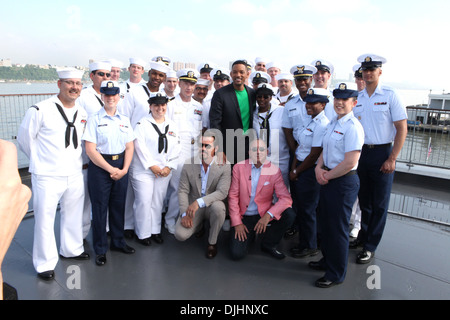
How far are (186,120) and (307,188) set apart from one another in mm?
1748

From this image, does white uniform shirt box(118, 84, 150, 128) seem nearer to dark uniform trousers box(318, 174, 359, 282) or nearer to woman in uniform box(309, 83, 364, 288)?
woman in uniform box(309, 83, 364, 288)

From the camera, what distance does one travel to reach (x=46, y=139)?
2.89 meters

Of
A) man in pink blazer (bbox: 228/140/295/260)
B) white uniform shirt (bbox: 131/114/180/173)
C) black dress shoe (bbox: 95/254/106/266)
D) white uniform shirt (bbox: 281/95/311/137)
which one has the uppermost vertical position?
white uniform shirt (bbox: 281/95/311/137)

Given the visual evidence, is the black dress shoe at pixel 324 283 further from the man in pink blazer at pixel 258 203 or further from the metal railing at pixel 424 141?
the metal railing at pixel 424 141

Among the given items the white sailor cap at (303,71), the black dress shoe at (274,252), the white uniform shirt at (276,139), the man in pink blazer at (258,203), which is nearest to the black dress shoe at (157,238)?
the man in pink blazer at (258,203)

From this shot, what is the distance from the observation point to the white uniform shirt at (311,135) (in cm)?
321

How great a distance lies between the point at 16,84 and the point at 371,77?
24.3 m

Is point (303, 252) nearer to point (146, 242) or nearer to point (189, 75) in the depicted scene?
point (146, 242)

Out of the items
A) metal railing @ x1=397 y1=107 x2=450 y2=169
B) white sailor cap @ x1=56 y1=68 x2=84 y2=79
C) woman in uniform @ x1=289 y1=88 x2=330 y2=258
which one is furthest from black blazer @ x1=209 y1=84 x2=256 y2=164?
metal railing @ x1=397 y1=107 x2=450 y2=169

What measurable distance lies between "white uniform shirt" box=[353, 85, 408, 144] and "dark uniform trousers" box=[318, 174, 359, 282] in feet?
2.47

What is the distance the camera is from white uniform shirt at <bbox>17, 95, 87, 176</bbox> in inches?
112

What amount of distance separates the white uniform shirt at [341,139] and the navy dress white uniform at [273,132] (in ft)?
2.88

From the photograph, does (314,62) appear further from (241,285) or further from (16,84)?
(16,84)
